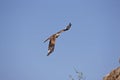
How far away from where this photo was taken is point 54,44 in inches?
614

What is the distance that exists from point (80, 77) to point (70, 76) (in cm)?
265

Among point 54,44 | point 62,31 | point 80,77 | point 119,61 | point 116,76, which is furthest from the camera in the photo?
point 80,77

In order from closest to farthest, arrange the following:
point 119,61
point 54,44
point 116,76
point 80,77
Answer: point 54,44 < point 116,76 < point 119,61 < point 80,77

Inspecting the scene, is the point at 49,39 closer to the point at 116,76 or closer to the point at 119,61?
the point at 116,76

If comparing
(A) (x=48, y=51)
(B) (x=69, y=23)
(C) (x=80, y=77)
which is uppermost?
(C) (x=80, y=77)

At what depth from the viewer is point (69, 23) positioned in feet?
51.9

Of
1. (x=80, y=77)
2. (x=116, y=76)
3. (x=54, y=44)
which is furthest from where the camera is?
(x=80, y=77)

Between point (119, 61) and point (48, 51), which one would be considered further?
point (119, 61)

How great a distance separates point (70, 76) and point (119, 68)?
31878 millimetres

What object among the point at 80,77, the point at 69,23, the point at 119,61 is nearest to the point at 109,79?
the point at 119,61

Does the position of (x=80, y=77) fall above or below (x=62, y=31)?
above

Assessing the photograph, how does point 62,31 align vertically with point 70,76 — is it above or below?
below

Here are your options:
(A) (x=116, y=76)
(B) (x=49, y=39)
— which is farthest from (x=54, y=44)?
(A) (x=116, y=76)

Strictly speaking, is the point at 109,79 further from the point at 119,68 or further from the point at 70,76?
the point at 70,76
